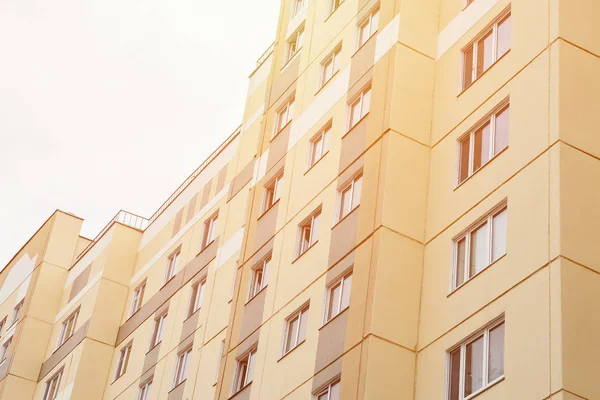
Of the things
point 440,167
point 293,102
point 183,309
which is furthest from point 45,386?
point 440,167

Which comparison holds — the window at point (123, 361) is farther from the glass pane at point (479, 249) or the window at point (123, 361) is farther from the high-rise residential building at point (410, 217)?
the glass pane at point (479, 249)

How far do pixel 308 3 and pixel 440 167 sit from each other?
14.1 m

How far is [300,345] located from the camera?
29.2m

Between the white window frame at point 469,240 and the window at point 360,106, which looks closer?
the white window frame at point 469,240

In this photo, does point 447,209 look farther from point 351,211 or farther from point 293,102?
point 293,102

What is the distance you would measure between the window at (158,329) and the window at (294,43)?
45.0 feet

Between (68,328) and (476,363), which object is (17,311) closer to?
(68,328)

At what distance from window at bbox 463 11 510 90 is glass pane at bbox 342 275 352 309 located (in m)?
6.28

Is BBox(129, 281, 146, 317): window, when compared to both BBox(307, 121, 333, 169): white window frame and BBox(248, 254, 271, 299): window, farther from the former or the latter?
BBox(307, 121, 333, 169): white window frame

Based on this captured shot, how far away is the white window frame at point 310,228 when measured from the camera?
31288mm

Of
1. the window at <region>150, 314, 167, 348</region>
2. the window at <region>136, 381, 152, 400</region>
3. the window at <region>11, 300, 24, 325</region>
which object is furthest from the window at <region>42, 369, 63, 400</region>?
the window at <region>136, 381, 152, 400</region>

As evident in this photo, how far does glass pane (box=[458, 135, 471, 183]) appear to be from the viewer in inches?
1077

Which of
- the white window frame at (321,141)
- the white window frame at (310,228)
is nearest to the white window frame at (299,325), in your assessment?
the white window frame at (310,228)

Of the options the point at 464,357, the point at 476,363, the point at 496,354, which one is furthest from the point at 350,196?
the point at 496,354
